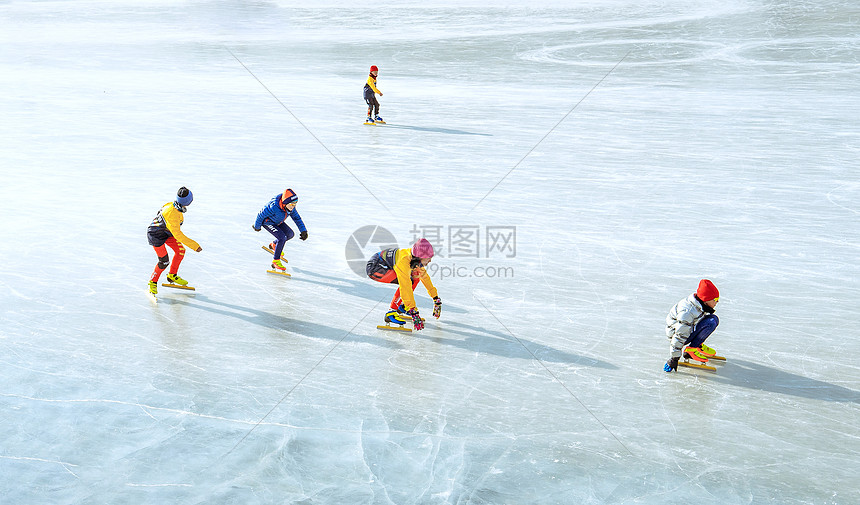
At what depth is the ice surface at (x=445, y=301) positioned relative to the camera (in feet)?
14.6

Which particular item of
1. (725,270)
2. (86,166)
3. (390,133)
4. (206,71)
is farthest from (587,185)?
(206,71)

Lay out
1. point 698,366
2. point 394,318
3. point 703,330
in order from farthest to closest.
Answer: point 394,318 < point 698,366 < point 703,330

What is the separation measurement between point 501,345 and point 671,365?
4.35 ft

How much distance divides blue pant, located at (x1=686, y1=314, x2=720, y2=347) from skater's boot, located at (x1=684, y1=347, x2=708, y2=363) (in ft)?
0.34

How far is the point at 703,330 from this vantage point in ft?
18.0

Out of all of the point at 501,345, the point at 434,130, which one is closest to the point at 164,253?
the point at 501,345

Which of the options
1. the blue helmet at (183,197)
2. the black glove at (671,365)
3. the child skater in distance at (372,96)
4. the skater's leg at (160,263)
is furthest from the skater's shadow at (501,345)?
the child skater in distance at (372,96)

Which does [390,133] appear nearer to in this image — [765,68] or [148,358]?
[148,358]

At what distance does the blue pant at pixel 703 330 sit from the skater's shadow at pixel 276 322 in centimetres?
229

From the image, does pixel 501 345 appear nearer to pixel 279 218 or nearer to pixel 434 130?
pixel 279 218

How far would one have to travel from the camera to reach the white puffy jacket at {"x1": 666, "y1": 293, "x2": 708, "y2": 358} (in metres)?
5.31

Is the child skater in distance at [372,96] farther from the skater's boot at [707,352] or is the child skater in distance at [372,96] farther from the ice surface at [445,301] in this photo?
the skater's boot at [707,352]

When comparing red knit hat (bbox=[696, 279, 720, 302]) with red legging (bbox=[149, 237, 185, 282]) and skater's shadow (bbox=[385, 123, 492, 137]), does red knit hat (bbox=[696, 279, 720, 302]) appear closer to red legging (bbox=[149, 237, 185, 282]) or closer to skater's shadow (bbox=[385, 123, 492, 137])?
red legging (bbox=[149, 237, 185, 282])

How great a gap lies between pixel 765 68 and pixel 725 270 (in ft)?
42.5
